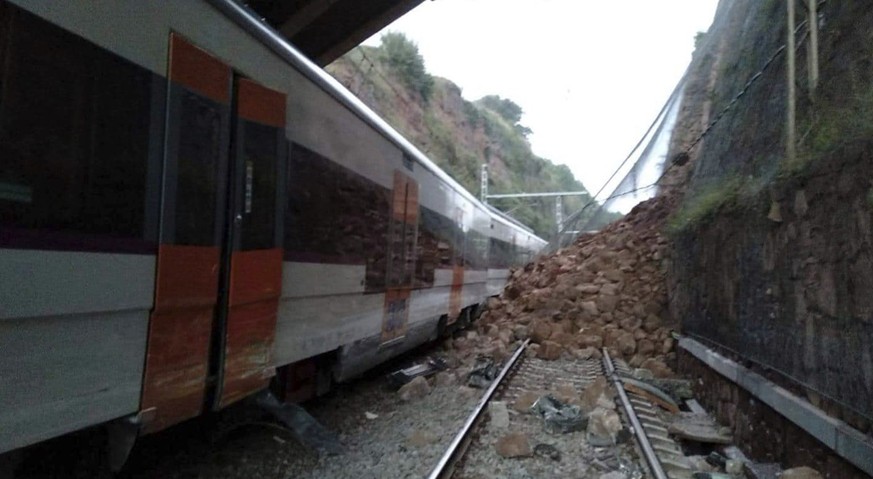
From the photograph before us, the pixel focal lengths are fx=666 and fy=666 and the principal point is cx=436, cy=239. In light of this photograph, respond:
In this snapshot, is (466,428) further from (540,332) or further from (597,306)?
(597,306)

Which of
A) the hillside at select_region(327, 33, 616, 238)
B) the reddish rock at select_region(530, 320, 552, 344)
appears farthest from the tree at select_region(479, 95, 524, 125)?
the reddish rock at select_region(530, 320, 552, 344)

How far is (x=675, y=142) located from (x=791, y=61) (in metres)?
10.8

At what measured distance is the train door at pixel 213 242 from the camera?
3.41 m

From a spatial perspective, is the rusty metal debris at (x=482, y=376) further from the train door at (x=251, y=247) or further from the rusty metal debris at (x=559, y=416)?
the train door at (x=251, y=247)

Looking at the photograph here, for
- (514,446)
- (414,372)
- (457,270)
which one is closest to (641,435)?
(514,446)

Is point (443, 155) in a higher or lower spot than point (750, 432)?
higher

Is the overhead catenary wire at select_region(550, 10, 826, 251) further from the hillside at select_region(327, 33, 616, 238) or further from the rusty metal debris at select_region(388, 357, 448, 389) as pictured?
the rusty metal debris at select_region(388, 357, 448, 389)

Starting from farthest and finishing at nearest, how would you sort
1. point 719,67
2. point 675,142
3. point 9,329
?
point 675,142
point 719,67
point 9,329

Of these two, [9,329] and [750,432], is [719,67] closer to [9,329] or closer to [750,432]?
[750,432]

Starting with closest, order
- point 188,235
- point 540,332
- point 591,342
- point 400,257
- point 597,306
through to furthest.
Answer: point 188,235
point 400,257
point 591,342
point 540,332
point 597,306

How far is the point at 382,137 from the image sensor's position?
23.4 feet

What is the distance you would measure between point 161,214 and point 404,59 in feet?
117

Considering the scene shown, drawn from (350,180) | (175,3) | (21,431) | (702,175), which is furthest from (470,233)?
(21,431)

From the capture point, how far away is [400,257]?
773 centimetres
